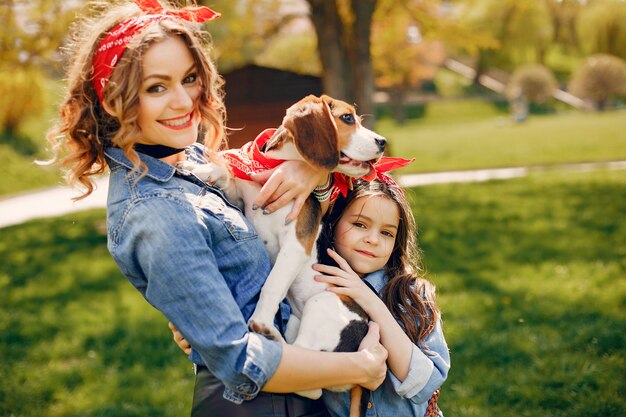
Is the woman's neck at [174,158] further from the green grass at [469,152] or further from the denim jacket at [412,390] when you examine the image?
the green grass at [469,152]

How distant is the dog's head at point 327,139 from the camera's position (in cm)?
237

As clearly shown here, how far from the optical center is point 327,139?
2385 millimetres

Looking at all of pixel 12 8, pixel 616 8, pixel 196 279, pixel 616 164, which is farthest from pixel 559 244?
pixel 616 8

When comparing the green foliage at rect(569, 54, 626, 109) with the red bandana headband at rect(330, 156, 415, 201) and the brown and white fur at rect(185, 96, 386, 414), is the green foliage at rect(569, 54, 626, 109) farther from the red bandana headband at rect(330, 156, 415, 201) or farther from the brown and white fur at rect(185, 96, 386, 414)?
the brown and white fur at rect(185, 96, 386, 414)

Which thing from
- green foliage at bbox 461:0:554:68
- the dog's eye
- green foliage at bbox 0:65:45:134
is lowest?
green foliage at bbox 461:0:554:68

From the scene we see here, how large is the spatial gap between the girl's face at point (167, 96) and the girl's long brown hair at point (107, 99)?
0.03m

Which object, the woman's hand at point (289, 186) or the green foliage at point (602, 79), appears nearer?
the woman's hand at point (289, 186)

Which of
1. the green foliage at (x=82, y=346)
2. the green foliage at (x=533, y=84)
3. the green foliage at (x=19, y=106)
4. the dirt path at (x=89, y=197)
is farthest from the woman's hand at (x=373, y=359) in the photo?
the green foliage at (x=533, y=84)

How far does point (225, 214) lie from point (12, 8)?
34.1 ft

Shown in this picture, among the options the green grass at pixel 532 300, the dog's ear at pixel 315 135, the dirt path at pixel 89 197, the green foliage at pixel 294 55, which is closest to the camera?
the dog's ear at pixel 315 135

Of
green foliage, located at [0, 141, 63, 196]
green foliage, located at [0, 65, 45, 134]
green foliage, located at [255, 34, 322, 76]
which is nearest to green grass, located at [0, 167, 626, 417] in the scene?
green foliage, located at [0, 141, 63, 196]

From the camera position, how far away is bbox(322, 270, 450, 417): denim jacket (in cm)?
243

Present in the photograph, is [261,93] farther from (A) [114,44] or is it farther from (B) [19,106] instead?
(B) [19,106]

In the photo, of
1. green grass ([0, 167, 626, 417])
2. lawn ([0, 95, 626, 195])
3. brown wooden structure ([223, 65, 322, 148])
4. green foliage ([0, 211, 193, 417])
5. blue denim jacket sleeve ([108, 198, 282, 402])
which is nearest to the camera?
blue denim jacket sleeve ([108, 198, 282, 402])
